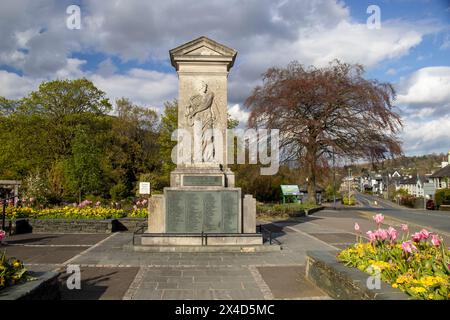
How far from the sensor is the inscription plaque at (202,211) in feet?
34.7

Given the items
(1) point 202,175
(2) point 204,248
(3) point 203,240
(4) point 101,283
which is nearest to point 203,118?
(1) point 202,175

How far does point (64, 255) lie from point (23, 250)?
1798 mm

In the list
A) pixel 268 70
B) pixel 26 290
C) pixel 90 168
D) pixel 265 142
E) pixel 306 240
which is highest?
pixel 268 70

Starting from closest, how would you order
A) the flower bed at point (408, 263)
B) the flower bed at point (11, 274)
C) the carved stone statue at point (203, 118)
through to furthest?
the flower bed at point (408, 263), the flower bed at point (11, 274), the carved stone statue at point (203, 118)

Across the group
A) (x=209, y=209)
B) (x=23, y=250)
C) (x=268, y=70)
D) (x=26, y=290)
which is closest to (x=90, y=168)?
(x=23, y=250)

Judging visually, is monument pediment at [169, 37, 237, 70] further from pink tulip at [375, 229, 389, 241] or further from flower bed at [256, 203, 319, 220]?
flower bed at [256, 203, 319, 220]

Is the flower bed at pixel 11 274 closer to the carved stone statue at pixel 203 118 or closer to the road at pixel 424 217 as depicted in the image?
the carved stone statue at pixel 203 118

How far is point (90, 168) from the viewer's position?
886 inches

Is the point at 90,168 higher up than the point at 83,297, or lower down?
higher up

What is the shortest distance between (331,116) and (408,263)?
2481 cm

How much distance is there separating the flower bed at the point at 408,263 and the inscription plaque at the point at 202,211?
4.44 meters

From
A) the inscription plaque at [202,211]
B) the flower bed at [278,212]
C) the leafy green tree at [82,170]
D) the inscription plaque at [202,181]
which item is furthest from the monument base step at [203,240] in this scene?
the leafy green tree at [82,170]

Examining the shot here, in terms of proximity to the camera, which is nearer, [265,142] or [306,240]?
[306,240]
